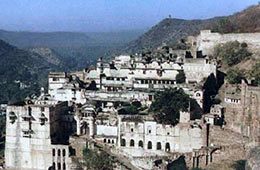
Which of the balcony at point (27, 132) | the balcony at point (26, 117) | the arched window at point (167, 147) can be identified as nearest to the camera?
the arched window at point (167, 147)

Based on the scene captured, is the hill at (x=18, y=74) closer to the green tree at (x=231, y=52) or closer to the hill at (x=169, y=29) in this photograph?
the hill at (x=169, y=29)

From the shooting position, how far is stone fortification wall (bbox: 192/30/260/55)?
39.4 meters

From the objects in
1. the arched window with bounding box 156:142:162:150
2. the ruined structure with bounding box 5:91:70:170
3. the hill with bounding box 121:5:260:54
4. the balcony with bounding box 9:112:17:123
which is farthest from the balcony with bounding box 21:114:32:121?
the hill with bounding box 121:5:260:54

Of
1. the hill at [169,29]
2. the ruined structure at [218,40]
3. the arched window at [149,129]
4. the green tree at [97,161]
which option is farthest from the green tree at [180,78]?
the hill at [169,29]

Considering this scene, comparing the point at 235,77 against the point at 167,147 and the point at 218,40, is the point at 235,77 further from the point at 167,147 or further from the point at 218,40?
the point at 218,40

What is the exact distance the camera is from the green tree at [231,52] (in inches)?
1480

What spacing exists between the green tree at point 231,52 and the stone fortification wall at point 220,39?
747 mm

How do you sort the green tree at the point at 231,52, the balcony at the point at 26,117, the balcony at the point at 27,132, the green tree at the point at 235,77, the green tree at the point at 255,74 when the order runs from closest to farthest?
1. the green tree at the point at 255,74
2. the balcony at the point at 26,117
3. the balcony at the point at 27,132
4. the green tree at the point at 235,77
5. the green tree at the point at 231,52

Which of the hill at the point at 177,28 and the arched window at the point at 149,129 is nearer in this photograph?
the arched window at the point at 149,129

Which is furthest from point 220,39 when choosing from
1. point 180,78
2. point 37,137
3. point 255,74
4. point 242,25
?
point 37,137

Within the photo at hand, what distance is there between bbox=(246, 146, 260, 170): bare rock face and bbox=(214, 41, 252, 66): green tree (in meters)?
12.3

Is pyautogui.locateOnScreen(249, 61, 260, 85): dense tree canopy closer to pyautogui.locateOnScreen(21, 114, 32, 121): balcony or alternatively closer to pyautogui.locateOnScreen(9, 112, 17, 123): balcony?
pyautogui.locateOnScreen(21, 114, 32, 121): balcony

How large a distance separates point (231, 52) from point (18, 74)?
72965 mm

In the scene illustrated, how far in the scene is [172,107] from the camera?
30.1 meters
